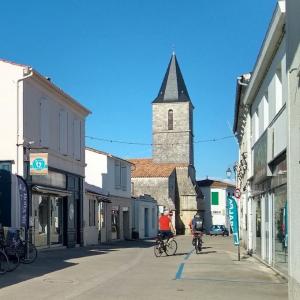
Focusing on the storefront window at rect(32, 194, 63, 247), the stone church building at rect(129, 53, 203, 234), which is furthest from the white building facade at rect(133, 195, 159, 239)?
the storefront window at rect(32, 194, 63, 247)

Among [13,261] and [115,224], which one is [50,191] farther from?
[115,224]

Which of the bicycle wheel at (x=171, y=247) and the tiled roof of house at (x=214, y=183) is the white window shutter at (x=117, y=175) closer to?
the bicycle wheel at (x=171, y=247)

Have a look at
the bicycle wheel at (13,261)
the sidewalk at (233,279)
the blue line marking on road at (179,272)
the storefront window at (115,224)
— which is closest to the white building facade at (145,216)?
the storefront window at (115,224)

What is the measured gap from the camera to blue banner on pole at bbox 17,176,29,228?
2159 cm

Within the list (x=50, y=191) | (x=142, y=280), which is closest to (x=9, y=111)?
(x=50, y=191)

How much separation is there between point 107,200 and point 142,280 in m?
23.9

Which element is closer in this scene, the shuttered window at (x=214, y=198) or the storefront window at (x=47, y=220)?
the storefront window at (x=47, y=220)

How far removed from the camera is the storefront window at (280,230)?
14680 mm

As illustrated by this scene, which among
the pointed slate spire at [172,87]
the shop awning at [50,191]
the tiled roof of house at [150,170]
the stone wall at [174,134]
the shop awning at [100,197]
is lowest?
the shop awning at [100,197]

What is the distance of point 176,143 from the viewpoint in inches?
3501

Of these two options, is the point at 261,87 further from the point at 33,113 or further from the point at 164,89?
the point at 164,89

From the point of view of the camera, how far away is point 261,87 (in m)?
20.3

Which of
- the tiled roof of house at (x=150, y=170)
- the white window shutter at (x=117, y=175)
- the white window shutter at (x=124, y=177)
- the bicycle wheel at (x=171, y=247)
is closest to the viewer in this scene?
the bicycle wheel at (x=171, y=247)

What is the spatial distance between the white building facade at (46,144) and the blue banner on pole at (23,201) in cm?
95
